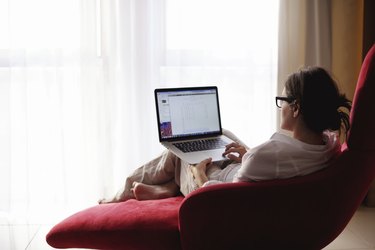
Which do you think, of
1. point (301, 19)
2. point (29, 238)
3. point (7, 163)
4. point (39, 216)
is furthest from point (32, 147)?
point (301, 19)

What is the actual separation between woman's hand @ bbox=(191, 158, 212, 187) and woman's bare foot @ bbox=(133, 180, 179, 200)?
9.0 inches

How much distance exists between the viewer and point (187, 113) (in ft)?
7.45

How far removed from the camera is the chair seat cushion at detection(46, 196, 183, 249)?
5.25 feet

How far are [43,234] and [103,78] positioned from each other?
1026 millimetres

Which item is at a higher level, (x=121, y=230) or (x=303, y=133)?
(x=303, y=133)

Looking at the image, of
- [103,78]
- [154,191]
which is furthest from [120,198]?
[103,78]

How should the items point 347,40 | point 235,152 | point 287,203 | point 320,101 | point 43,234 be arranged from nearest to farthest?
point 287,203 < point 320,101 < point 235,152 < point 43,234 < point 347,40

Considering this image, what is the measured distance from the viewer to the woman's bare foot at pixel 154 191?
6.72 ft

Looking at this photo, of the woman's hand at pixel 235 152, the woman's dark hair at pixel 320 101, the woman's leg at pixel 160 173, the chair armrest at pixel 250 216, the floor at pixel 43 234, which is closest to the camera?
the chair armrest at pixel 250 216

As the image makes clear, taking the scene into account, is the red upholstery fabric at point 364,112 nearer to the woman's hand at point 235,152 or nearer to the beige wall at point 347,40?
the woman's hand at point 235,152

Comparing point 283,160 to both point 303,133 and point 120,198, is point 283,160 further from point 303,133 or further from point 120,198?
point 120,198

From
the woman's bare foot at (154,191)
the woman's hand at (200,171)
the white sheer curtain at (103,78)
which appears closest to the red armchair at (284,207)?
the woman's hand at (200,171)

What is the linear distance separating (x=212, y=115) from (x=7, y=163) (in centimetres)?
148

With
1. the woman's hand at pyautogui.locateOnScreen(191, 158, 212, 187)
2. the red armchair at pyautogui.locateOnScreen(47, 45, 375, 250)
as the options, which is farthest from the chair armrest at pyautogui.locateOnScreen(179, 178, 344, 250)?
the woman's hand at pyautogui.locateOnScreen(191, 158, 212, 187)
